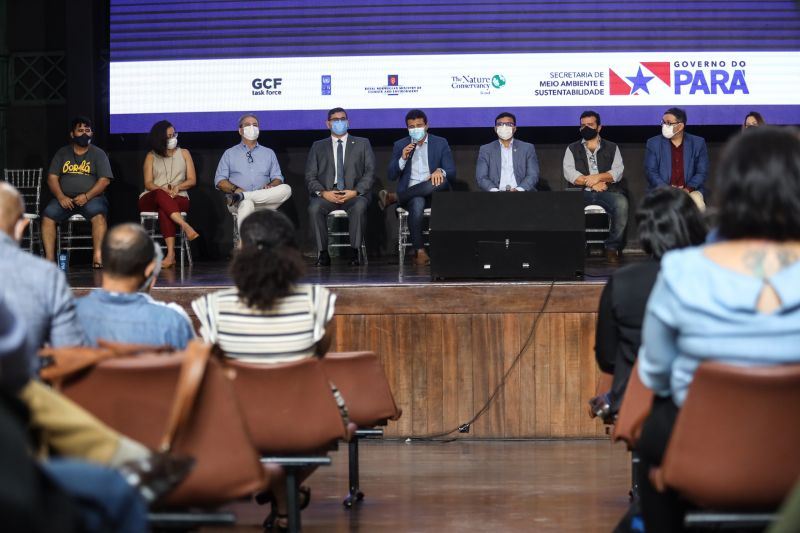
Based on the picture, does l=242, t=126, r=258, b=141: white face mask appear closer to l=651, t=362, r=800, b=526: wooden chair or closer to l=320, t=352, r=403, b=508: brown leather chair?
l=320, t=352, r=403, b=508: brown leather chair

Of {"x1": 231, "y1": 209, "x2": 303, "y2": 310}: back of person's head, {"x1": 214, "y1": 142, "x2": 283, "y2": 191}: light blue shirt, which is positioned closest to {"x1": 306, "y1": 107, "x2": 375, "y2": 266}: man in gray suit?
{"x1": 214, "y1": 142, "x2": 283, "y2": 191}: light blue shirt

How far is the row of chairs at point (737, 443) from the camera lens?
2.09 metres

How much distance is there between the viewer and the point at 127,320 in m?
2.89

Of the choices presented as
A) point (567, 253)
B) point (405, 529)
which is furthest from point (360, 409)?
point (567, 253)

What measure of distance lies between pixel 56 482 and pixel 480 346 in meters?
4.28

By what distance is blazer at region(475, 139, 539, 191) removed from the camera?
8039 millimetres

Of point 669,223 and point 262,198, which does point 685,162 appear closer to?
point 262,198

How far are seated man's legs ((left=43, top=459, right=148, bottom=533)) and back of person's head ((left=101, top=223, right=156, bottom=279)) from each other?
1332 millimetres

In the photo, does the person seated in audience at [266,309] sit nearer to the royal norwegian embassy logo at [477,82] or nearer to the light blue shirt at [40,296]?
the light blue shirt at [40,296]

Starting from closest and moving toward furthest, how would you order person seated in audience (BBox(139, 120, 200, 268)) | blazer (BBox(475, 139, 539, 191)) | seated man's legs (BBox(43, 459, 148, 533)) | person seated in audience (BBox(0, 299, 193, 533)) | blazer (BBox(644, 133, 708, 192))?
1. person seated in audience (BBox(0, 299, 193, 533))
2. seated man's legs (BBox(43, 459, 148, 533))
3. person seated in audience (BBox(139, 120, 200, 268))
4. blazer (BBox(644, 133, 708, 192))
5. blazer (BBox(475, 139, 539, 191))

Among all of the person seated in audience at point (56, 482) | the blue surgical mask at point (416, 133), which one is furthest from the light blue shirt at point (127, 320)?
the blue surgical mask at point (416, 133)

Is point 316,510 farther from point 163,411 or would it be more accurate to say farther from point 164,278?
point 164,278

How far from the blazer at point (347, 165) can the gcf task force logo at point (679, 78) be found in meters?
1.95

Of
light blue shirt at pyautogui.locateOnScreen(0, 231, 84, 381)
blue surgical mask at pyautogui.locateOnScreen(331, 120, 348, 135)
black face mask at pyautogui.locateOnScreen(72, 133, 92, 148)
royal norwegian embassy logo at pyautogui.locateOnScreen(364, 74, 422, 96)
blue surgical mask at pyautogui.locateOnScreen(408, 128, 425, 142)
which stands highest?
royal norwegian embassy logo at pyautogui.locateOnScreen(364, 74, 422, 96)
